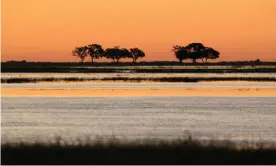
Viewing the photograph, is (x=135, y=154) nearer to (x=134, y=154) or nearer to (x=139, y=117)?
(x=134, y=154)

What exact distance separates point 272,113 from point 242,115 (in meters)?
1.58

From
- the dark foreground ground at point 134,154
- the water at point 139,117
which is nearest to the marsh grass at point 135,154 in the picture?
the dark foreground ground at point 134,154

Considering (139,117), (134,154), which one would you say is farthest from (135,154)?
(139,117)

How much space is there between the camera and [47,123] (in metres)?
26.4

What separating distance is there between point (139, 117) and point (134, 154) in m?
13.2

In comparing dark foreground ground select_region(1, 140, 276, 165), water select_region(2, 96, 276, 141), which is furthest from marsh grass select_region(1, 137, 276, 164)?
water select_region(2, 96, 276, 141)

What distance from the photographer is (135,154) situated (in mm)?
15961

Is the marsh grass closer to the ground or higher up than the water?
higher up

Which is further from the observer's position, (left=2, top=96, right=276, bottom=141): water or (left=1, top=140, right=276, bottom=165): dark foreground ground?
(left=2, top=96, right=276, bottom=141): water

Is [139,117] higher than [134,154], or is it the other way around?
[134,154]

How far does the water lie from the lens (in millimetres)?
22875

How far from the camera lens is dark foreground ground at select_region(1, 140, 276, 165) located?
15.0 m

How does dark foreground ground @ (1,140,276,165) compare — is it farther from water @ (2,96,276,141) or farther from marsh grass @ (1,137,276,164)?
water @ (2,96,276,141)

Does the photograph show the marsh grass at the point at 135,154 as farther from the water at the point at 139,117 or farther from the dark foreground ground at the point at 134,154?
the water at the point at 139,117
